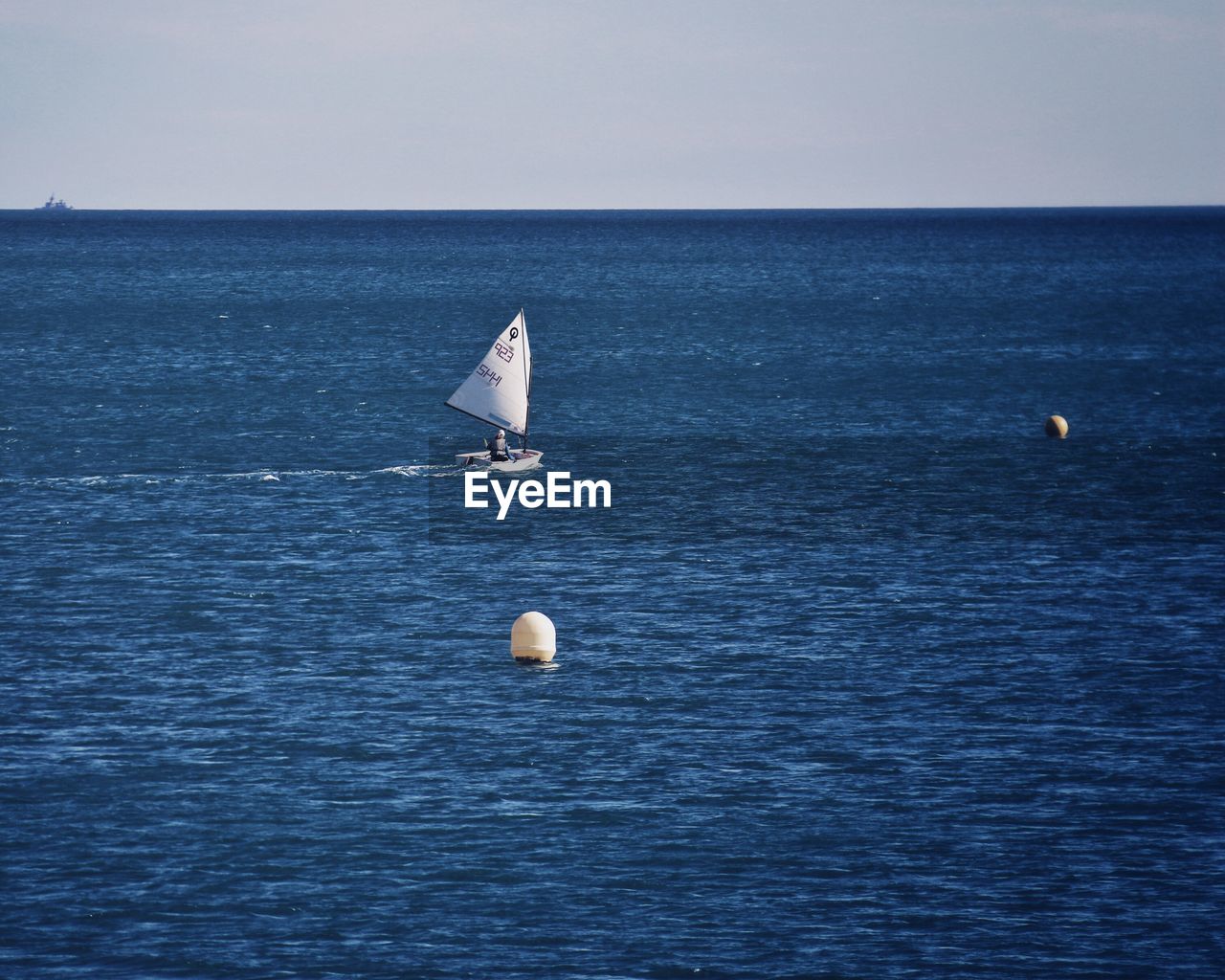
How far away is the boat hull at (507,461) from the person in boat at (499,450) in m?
0.19

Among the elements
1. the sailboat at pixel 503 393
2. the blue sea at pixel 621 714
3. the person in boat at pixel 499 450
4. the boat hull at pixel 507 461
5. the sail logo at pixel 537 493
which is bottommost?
the blue sea at pixel 621 714

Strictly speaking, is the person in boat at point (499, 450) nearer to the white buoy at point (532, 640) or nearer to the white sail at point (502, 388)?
the white sail at point (502, 388)

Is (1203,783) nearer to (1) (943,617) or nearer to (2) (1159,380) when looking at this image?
(1) (943,617)

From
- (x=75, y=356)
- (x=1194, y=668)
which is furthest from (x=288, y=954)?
(x=75, y=356)

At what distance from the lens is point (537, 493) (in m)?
91.9

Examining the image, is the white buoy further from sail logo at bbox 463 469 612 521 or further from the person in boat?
the person in boat

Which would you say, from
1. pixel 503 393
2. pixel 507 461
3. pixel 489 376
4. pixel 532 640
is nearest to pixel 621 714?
pixel 532 640

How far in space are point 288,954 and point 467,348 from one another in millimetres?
144103

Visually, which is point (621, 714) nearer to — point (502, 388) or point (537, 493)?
point (537, 493)

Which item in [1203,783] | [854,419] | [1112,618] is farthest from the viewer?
[854,419]

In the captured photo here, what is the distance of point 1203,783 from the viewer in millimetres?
48094

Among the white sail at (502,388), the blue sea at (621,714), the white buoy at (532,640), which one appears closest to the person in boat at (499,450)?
the white sail at (502,388)

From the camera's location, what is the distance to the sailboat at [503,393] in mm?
96812

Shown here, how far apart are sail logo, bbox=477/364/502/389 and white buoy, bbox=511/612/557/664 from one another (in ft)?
127
